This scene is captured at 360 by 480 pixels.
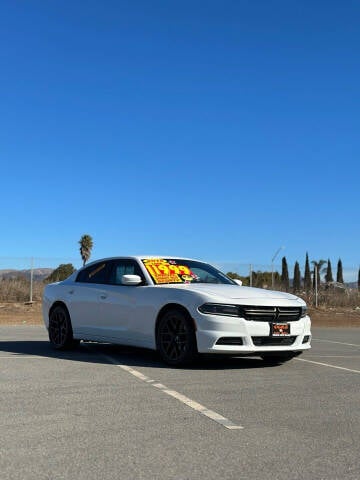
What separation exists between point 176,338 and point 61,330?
2780 mm

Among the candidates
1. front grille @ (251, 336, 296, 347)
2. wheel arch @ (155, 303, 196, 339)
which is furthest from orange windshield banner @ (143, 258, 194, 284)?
front grille @ (251, 336, 296, 347)

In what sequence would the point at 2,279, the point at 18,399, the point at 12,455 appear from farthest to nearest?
the point at 2,279, the point at 18,399, the point at 12,455

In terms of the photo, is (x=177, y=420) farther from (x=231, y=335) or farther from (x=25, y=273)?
(x=25, y=273)

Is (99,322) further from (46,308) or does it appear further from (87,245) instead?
(87,245)

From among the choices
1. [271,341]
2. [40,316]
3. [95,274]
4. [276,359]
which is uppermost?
[95,274]

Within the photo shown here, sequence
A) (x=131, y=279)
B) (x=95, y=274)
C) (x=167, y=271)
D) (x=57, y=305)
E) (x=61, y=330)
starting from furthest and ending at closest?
(x=57, y=305) < (x=61, y=330) < (x=95, y=274) < (x=167, y=271) < (x=131, y=279)

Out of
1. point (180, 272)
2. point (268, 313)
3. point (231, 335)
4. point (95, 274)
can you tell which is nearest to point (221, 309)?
point (231, 335)

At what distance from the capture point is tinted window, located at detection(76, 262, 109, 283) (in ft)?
33.3

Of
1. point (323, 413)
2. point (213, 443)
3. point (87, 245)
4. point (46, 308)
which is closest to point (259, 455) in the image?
point (213, 443)

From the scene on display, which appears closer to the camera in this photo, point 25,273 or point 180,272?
point 180,272

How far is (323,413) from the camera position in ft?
18.8

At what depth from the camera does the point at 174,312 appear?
27.8ft

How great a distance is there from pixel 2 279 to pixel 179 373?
19.8 metres

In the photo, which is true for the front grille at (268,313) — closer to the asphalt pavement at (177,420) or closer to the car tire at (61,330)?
the asphalt pavement at (177,420)
